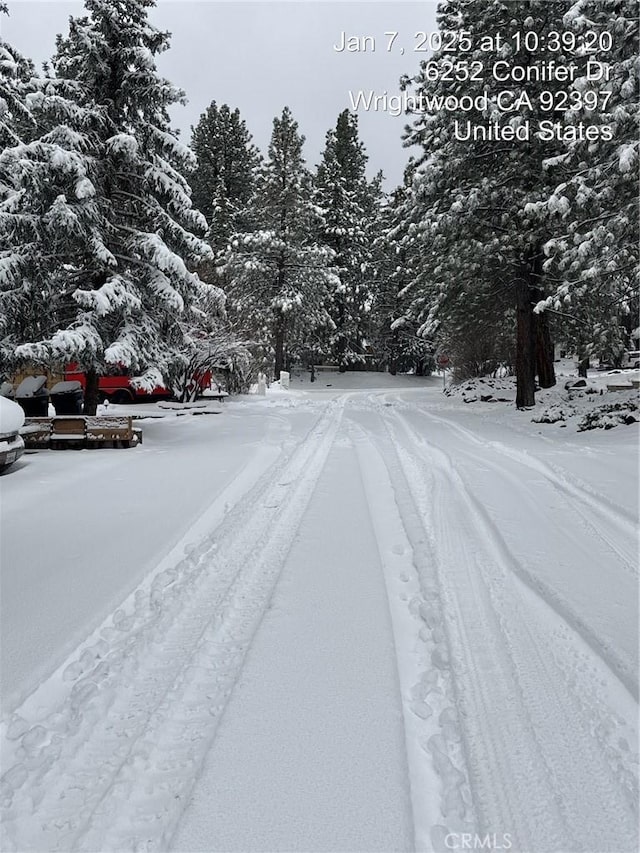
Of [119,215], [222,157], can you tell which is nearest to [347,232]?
[222,157]

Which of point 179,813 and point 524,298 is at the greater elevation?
point 524,298

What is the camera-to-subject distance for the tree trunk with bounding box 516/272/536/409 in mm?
15323

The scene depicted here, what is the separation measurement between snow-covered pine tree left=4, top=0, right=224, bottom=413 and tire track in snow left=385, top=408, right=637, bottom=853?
9062 mm

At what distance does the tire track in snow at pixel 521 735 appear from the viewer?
6.29ft

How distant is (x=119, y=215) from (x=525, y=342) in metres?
11.3

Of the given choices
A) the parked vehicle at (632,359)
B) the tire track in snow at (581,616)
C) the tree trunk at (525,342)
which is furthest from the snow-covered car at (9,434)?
the parked vehicle at (632,359)

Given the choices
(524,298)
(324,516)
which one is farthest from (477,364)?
(324,516)

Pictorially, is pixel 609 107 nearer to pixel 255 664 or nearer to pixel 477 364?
pixel 255 664

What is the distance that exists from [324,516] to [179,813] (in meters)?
3.63

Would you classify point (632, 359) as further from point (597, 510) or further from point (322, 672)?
point (322, 672)

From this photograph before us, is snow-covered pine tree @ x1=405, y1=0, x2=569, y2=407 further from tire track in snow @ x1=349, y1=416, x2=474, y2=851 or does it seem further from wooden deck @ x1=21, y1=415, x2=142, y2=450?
tire track in snow @ x1=349, y1=416, x2=474, y2=851

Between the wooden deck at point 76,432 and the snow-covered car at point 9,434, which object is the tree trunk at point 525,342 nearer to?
the wooden deck at point 76,432

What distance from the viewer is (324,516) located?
5508mm

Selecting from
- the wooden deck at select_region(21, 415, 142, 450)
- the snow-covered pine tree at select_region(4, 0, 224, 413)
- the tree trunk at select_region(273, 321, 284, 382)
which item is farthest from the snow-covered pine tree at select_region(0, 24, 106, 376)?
the tree trunk at select_region(273, 321, 284, 382)
